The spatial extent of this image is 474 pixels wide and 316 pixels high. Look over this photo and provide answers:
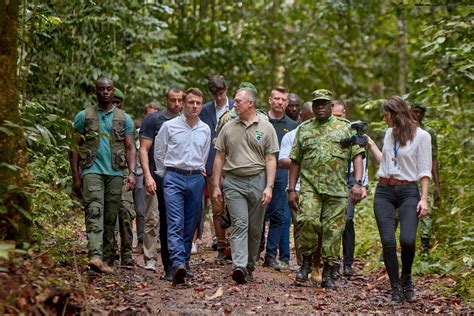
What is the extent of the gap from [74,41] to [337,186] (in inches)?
290

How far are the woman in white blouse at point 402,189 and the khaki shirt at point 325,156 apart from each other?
63 cm

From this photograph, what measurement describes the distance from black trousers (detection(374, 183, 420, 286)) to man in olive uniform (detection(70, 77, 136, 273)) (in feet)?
9.68

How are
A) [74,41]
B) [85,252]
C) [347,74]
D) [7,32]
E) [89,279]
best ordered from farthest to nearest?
1. [347,74]
2. [74,41]
3. [85,252]
4. [89,279]
5. [7,32]

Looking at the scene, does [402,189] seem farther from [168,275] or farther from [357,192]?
[168,275]

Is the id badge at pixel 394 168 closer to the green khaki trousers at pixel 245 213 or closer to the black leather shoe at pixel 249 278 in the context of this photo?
the green khaki trousers at pixel 245 213

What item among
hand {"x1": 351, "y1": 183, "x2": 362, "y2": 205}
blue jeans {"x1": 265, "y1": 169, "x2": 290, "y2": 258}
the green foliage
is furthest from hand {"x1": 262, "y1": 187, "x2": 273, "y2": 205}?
the green foliage

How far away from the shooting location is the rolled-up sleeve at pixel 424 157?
779 cm

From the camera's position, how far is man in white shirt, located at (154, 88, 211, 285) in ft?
27.5

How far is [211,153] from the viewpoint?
10383mm

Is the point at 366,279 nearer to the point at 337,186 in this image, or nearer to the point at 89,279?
the point at 337,186

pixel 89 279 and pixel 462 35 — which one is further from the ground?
pixel 462 35

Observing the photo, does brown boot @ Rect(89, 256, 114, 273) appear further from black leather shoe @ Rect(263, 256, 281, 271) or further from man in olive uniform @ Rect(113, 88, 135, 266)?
black leather shoe @ Rect(263, 256, 281, 271)

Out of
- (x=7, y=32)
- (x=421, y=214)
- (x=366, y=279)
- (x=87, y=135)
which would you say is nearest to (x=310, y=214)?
(x=421, y=214)

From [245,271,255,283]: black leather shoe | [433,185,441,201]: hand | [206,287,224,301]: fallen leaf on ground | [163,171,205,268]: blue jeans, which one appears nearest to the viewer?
[206,287,224,301]: fallen leaf on ground
